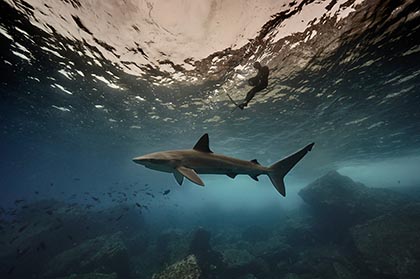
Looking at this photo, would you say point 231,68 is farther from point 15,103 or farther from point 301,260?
point 15,103

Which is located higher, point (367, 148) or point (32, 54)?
point (32, 54)

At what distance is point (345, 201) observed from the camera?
22750 mm

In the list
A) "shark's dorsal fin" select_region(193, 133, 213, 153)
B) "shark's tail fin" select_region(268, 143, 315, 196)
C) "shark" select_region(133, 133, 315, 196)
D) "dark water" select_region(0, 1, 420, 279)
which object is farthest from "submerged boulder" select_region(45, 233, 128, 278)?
"shark's tail fin" select_region(268, 143, 315, 196)

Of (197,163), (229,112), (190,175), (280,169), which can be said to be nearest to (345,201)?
(229,112)

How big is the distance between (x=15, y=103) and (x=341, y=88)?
29.9 meters

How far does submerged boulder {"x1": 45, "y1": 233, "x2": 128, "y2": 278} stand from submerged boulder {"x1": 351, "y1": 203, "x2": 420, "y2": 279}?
18739 mm

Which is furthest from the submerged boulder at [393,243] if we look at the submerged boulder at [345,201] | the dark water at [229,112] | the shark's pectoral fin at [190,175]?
the shark's pectoral fin at [190,175]

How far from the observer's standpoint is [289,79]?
14.0 m

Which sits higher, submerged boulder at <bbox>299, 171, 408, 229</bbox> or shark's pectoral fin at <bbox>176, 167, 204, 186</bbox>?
shark's pectoral fin at <bbox>176, 167, 204, 186</bbox>

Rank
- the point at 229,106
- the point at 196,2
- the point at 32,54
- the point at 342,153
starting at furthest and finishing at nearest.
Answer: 1. the point at 342,153
2. the point at 229,106
3. the point at 32,54
4. the point at 196,2

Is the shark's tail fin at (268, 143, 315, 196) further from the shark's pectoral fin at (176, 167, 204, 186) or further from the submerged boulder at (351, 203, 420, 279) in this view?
the submerged boulder at (351, 203, 420, 279)

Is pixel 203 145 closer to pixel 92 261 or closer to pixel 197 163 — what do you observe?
pixel 197 163

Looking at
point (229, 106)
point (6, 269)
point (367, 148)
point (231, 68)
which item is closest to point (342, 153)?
point (367, 148)

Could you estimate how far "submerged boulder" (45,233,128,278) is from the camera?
1587 centimetres
